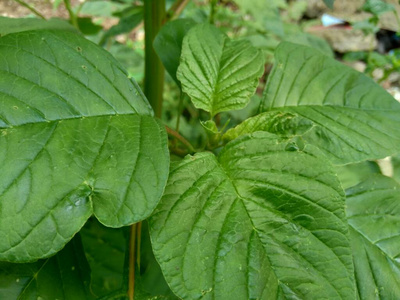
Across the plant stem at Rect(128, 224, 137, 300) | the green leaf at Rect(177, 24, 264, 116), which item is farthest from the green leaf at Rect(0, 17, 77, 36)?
the plant stem at Rect(128, 224, 137, 300)

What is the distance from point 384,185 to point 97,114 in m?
0.54

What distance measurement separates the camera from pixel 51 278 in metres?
0.66

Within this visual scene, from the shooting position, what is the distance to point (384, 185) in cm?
80

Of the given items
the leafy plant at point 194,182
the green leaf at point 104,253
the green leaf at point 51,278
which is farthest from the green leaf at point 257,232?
the green leaf at point 104,253

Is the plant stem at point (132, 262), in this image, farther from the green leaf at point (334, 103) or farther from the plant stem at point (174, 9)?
the plant stem at point (174, 9)

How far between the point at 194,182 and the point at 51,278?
0.93 ft

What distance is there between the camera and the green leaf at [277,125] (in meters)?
0.64

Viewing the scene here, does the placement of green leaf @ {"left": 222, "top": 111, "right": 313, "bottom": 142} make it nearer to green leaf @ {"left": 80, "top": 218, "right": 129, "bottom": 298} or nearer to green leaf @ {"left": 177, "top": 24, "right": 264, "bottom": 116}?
green leaf @ {"left": 177, "top": 24, "right": 264, "bottom": 116}

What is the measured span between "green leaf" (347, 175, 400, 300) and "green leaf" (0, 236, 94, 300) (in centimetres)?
44

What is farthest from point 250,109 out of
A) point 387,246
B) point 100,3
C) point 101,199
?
point 100,3

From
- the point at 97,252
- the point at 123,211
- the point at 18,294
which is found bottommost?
the point at 97,252

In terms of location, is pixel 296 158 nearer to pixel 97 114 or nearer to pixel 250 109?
pixel 97 114

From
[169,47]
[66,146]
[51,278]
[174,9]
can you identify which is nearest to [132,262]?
[51,278]

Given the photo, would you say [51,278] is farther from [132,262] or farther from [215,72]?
[215,72]
